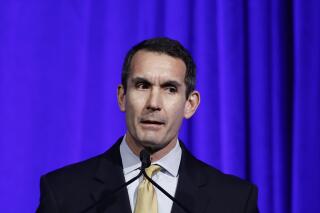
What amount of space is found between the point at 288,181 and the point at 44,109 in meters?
0.90

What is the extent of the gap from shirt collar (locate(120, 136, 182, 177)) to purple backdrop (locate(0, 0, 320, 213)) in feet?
1.77

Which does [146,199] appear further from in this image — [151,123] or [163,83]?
[163,83]

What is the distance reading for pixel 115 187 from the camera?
131 centimetres

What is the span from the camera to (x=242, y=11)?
1.99m

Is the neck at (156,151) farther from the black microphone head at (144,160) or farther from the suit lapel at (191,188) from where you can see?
the black microphone head at (144,160)

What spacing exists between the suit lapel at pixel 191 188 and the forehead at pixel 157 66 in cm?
22

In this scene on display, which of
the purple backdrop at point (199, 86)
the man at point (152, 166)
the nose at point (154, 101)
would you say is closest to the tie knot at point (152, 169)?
the man at point (152, 166)

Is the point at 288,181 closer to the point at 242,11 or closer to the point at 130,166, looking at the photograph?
the point at 242,11

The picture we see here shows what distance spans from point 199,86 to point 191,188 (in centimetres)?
68

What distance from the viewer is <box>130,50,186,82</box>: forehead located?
1335 mm

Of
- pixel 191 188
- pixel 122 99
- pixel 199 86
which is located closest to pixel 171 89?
pixel 122 99

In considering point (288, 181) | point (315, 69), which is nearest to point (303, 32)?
point (315, 69)

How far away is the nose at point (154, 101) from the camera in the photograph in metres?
1.28

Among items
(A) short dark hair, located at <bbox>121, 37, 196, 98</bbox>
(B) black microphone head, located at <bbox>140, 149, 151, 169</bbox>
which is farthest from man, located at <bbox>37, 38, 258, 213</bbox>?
(B) black microphone head, located at <bbox>140, 149, 151, 169</bbox>
